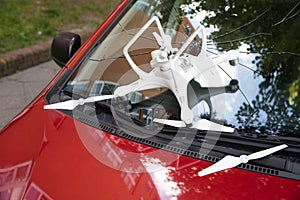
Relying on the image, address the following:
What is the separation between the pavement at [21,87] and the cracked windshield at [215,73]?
1.93 meters

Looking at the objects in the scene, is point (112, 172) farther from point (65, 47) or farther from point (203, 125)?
point (65, 47)

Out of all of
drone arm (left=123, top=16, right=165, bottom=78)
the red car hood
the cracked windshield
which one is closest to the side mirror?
the cracked windshield

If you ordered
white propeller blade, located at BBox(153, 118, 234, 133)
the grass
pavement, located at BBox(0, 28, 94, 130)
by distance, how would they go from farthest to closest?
the grass, pavement, located at BBox(0, 28, 94, 130), white propeller blade, located at BBox(153, 118, 234, 133)

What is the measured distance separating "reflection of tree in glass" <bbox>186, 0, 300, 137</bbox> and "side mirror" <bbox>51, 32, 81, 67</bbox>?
82 centimetres

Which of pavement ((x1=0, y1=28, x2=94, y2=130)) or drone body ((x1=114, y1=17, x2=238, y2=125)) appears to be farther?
pavement ((x1=0, y1=28, x2=94, y2=130))

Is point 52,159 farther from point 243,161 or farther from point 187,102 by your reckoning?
point 243,161

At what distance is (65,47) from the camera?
2361 mm

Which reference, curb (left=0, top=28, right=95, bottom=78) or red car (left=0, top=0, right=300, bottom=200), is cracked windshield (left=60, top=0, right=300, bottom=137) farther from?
curb (left=0, top=28, right=95, bottom=78)

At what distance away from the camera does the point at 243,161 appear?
5.21 ft

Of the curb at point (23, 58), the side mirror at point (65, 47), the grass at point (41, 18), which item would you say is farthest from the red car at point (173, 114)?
the grass at point (41, 18)

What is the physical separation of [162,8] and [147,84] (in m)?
0.51

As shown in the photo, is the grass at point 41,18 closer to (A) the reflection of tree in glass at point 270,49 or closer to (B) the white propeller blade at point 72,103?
(B) the white propeller blade at point 72,103

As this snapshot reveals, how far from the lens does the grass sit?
4.88 meters

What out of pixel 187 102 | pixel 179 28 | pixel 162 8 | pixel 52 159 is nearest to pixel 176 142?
pixel 187 102
